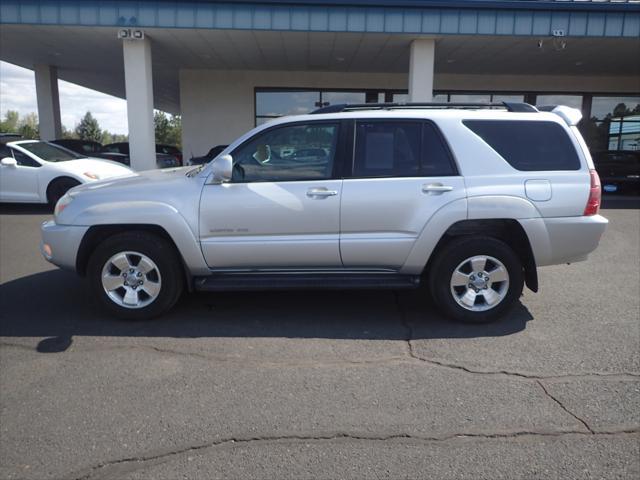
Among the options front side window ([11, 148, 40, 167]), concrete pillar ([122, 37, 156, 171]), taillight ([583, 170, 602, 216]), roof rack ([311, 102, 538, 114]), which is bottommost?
taillight ([583, 170, 602, 216])

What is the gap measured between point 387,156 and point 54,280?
4121 millimetres

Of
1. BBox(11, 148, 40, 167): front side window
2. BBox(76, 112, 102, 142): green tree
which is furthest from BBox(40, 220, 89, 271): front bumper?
BBox(76, 112, 102, 142): green tree

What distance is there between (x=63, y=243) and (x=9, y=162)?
7492mm

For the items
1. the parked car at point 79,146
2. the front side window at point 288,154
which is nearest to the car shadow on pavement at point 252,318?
the front side window at point 288,154

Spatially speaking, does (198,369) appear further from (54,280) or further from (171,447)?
(54,280)

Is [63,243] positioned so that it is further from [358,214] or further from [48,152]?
[48,152]

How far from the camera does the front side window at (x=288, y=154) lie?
489 centimetres

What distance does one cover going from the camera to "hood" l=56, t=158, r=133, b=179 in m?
11.2

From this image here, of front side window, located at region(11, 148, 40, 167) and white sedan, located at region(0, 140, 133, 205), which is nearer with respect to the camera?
white sedan, located at region(0, 140, 133, 205)

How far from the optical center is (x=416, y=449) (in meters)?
3.02

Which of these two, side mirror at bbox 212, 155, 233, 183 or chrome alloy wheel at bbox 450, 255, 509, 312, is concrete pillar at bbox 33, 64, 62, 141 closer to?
side mirror at bbox 212, 155, 233, 183

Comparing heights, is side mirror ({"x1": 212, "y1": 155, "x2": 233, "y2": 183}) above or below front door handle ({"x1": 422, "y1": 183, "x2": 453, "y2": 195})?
above

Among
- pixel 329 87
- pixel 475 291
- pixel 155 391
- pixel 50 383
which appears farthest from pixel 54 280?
pixel 329 87

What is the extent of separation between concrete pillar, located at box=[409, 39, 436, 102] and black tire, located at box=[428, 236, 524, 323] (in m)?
9.55
